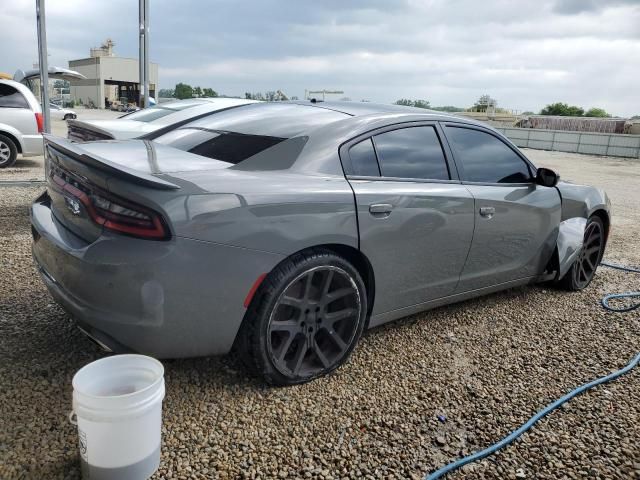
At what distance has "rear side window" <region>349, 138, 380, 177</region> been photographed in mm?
2896

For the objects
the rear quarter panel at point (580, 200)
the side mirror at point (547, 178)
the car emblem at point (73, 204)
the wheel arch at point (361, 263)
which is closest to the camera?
the car emblem at point (73, 204)

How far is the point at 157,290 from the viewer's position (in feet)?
7.20

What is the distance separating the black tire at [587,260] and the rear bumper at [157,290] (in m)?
3.13

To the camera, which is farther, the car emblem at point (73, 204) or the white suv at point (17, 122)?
the white suv at point (17, 122)

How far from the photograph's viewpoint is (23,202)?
6.82m

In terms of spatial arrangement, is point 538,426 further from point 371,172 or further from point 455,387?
point 371,172

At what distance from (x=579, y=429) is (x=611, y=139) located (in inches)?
1088

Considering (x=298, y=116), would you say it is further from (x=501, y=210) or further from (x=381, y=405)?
(x=381, y=405)

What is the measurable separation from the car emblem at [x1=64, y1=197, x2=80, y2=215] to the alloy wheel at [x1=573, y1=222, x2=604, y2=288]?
12.9 feet

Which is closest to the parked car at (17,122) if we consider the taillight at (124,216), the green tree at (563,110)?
the taillight at (124,216)

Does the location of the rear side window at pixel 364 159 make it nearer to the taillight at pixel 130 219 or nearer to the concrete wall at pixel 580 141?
the taillight at pixel 130 219

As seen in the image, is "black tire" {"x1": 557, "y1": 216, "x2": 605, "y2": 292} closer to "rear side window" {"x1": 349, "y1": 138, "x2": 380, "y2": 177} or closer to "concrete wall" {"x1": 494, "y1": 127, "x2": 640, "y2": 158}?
"rear side window" {"x1": 349, "y1": 138, "x2": 380, "y2": 177}

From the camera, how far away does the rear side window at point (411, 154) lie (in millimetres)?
3049

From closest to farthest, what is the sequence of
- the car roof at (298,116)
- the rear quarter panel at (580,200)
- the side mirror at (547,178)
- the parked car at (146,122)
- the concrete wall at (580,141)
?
the car roof at (298,116) < the side mirror at (547,178) < the rear quarter panel at (580,200) < the parked car at (146,122) < the concrete wall at (580,141)
